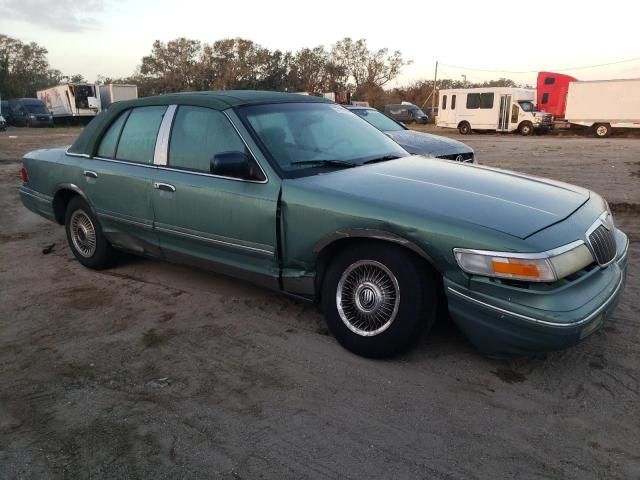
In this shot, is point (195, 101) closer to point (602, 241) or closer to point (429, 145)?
point (602, 241)

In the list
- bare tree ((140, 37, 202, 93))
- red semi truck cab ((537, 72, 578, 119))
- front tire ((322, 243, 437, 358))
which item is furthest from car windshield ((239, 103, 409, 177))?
bare tree ((140, 37, 202, 93))

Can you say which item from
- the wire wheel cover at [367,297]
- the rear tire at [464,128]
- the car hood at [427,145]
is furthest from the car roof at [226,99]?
the rear tire at [464,128]

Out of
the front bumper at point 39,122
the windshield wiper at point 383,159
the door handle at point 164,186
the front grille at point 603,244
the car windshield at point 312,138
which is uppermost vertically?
the car windshield at point 312,138

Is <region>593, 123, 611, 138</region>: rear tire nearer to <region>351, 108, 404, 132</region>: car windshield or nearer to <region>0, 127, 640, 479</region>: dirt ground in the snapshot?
<region>351, 108, 404, 132</region>: car windshield

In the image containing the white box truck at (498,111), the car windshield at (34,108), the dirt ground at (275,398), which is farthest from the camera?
the car windshield at (34,108)

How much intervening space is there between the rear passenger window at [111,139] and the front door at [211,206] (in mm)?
803

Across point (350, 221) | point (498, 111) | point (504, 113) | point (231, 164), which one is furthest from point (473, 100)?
point (350, 221)

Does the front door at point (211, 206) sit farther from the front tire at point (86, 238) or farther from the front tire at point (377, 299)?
the front tire at point (86, 238)

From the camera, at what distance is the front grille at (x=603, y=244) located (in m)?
3.22

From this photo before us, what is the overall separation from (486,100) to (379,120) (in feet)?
69.4

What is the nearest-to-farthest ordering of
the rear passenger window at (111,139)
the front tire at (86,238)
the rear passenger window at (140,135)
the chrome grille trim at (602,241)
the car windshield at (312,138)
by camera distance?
the chrome grille trim at (602,241) → the car windshield at (312,138) → the rear passenger window at (140,135) → the rear passenger window at (111,139) → the front tire at (86,238)

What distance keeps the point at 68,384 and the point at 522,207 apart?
9.67ft

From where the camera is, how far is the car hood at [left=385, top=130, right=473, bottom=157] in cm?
782

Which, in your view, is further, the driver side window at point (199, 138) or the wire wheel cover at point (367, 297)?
the driver side window at point (199, 138)
